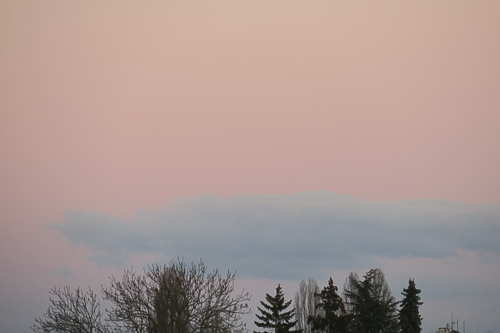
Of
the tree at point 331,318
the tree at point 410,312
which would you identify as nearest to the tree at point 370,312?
the tree at point 410,312

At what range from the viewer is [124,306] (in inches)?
1567

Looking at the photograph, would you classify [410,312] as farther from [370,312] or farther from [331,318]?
[331,318]

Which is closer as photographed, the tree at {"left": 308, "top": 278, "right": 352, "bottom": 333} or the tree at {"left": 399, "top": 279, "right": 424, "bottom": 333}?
the tree at {"left": 308, "top": 278, "right": 352, "bottom": 333}

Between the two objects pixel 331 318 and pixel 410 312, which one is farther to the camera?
pixel 410 312

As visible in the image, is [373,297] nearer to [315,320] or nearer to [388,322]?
[388,322]

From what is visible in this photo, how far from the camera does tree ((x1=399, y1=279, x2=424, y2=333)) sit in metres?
67.8

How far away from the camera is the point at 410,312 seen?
224 feet

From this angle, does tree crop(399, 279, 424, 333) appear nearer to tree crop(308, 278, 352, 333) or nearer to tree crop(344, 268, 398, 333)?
tree crop(344, 268, 398, 333)

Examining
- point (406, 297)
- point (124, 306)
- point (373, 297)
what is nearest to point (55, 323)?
point (124, 306)

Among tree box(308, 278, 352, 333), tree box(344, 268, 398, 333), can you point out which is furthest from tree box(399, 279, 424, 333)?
tree box(308, 278, 352, 333)

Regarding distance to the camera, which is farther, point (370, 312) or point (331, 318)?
point (370, 312)

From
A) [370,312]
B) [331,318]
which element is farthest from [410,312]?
[331,318]

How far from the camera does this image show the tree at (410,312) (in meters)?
67.8

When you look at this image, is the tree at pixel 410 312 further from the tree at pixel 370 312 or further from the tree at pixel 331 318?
the tree at pixel 331 318
